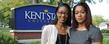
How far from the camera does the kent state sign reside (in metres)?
17.4

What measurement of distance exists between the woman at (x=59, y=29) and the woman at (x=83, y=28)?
136mm

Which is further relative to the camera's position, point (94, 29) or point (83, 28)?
point (83, 28)

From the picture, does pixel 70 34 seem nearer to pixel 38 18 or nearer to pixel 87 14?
pixel 87 14

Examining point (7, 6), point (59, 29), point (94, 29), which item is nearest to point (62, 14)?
point (59, 29)

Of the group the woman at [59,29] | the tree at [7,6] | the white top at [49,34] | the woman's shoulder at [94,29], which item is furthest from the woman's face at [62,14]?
the tree at [7,6]

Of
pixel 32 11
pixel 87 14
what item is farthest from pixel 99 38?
pixel 32 11

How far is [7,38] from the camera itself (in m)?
12.0

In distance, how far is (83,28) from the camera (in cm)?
323

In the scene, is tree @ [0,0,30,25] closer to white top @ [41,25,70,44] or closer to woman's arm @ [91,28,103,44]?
white top @ [41,25,70,44]

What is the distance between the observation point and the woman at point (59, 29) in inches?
133

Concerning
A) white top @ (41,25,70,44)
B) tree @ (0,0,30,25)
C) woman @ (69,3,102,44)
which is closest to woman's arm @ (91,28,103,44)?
woman @ (69,3,102,44)

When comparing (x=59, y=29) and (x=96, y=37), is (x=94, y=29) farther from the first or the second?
(x=59, y=29)

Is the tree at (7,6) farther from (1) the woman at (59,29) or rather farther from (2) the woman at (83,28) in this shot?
(2) the woman at (83,28)

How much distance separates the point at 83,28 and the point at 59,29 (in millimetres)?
324
